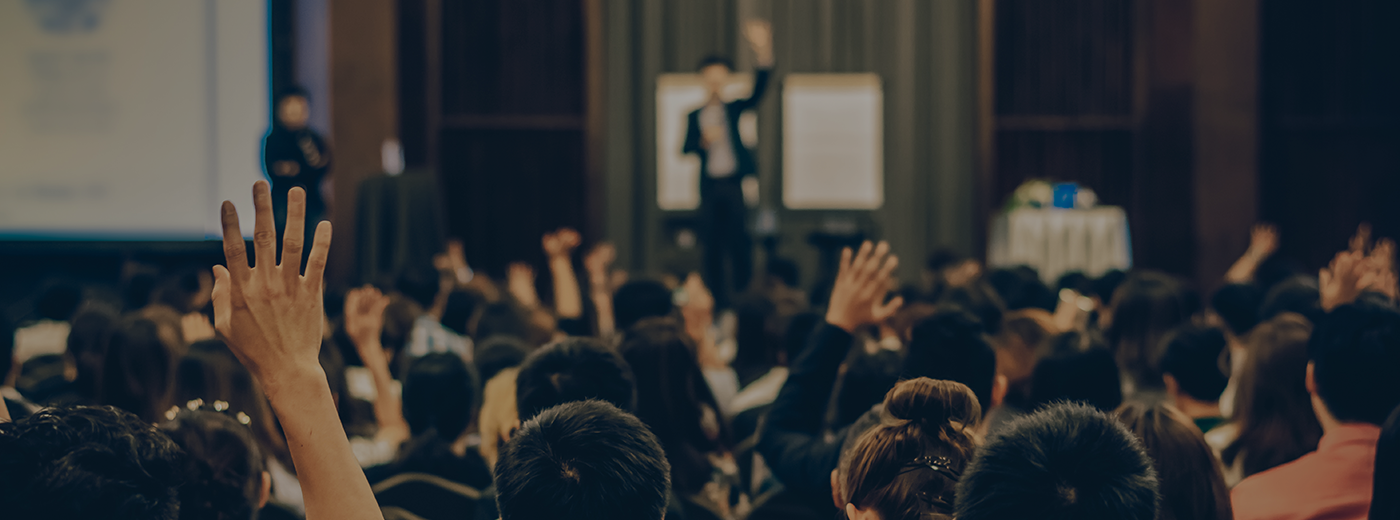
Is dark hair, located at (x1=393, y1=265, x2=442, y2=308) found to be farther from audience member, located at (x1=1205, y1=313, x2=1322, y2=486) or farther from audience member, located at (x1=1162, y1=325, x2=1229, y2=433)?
audience member, located at (x1=1205, y1=313, x2=1322, y2=486)

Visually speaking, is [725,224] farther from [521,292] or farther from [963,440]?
[963,440]

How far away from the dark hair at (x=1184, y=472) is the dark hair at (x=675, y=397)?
84 cm

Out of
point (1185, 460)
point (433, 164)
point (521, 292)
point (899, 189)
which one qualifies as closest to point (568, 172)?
point (433, 164)

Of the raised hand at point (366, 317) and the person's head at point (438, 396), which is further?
the raised hand at point (366, 317)

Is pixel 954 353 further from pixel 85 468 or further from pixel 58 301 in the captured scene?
pixel 58 301

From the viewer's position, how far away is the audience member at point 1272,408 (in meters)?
2.03

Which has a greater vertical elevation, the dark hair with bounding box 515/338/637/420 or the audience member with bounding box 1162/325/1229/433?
the dark hair with bounding box 515/338/637/420

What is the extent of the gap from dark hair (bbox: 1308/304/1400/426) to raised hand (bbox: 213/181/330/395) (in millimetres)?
1525

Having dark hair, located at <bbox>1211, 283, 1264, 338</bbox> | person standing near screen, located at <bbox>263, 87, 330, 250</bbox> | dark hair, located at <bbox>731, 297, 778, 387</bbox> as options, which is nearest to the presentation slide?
person standing near screen, located at <bbox>263, 87, 330, 250</bbox>

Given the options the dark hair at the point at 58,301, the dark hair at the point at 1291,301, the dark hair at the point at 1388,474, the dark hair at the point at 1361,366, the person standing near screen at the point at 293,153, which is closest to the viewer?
the dark hair at the point at 1388,474

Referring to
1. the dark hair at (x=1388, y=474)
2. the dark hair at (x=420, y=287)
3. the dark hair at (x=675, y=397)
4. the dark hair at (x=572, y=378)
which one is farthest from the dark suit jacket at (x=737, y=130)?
the dark hair at (x=1388, y=474)

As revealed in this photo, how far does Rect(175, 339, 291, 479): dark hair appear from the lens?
6.99 ft

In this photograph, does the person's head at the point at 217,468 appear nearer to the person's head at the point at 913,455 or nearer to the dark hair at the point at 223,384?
the dark hair at the point at 223,384

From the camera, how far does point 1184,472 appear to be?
1.41 m
